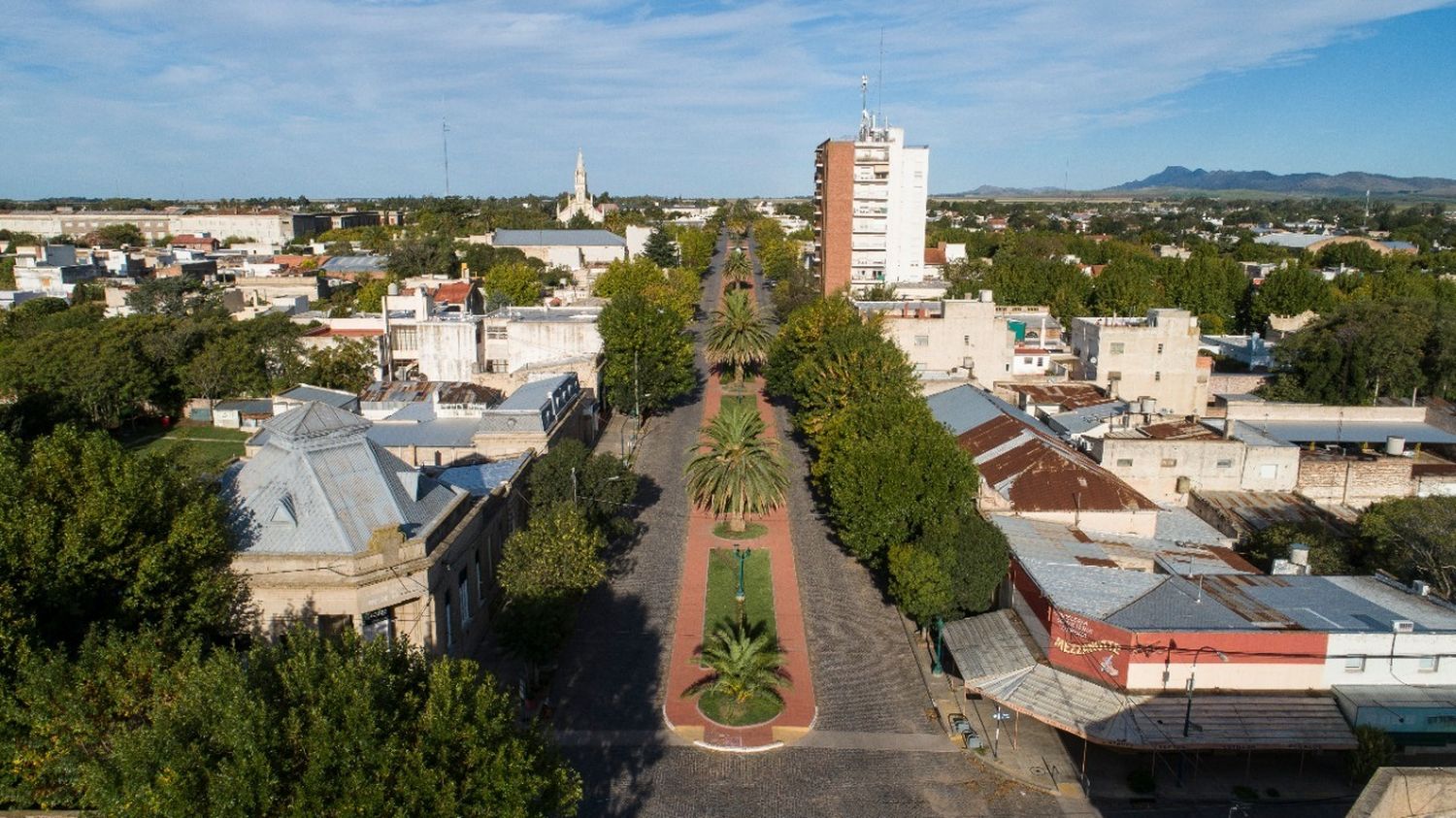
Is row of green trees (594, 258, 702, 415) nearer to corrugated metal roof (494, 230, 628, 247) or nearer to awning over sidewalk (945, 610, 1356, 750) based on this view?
awning over sidewalk (945, 610, 1356, 750)

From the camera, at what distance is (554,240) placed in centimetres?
14662

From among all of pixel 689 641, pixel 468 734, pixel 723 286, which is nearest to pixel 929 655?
pixel 689 641

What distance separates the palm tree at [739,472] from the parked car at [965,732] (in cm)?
1651

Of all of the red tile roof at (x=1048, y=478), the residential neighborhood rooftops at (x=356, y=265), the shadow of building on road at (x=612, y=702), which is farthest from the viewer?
the residential neighborhood rooftops at (x=356, y=265)

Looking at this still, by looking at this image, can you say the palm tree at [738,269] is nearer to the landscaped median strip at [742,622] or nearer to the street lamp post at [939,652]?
the landscaped median strip at [742,622]

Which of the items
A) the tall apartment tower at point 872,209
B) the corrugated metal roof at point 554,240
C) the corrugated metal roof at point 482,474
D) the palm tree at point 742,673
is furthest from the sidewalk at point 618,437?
the corrugated metal roof at point 554,240

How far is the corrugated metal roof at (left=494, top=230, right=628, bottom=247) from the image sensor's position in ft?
480

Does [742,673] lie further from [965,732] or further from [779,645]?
A: [965,732]

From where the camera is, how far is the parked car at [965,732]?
1073 inches

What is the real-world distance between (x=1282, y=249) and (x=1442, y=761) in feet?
504

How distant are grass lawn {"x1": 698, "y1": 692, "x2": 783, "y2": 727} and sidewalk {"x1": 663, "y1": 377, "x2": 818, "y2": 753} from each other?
23cm

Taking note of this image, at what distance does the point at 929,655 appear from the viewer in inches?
1312

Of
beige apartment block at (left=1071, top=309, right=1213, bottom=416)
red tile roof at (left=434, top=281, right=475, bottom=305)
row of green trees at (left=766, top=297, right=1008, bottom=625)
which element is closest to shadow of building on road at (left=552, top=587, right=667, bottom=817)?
row of green trees at (left=766, top=297, right=1008, bottom=625)

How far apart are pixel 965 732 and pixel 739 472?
Result: 18280 millimetres
